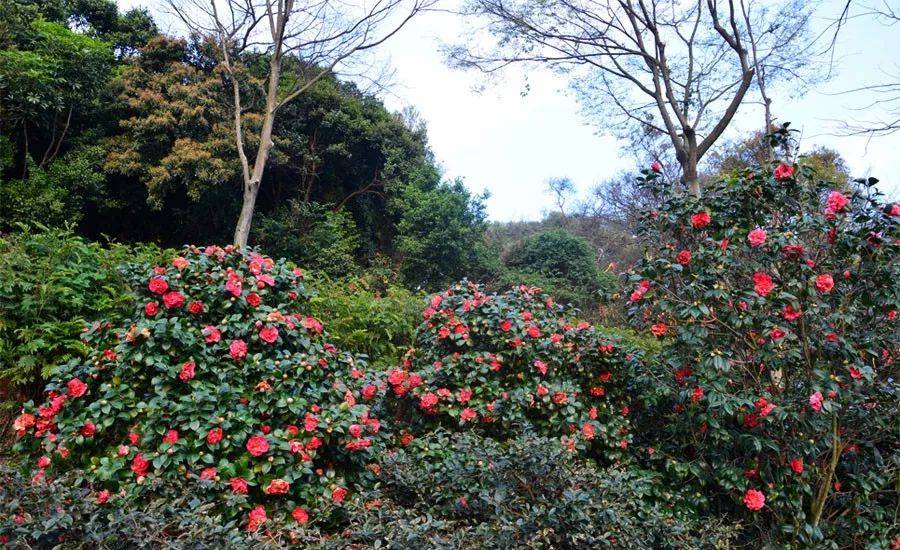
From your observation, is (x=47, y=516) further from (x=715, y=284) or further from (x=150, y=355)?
(x=715, y=284)

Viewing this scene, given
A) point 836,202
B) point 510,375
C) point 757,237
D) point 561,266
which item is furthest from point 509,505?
point 561,266

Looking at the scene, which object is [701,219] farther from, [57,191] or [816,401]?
[57,191]

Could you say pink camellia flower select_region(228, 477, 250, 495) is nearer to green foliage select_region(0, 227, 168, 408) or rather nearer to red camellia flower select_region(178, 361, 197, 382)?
red camellia flower select_region(178, 361, 197, 382)

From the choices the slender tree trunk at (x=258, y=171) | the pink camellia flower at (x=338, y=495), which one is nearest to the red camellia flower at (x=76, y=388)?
the pink camellia flower at (x=338, y=495)

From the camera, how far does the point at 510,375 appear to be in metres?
3.22

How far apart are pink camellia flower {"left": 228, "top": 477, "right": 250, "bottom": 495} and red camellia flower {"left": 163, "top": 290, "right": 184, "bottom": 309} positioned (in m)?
0.90

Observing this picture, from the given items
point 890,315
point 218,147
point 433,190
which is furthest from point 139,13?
point 890,315

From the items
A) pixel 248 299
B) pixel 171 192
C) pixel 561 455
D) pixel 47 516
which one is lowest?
pixel 47 516

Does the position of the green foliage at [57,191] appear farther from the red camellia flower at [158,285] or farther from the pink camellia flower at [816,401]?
the pink camellia flower at [816,401]

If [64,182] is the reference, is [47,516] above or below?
below

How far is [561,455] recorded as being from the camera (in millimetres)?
2348

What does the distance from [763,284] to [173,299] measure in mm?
A: 2825

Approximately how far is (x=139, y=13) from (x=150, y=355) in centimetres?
1186

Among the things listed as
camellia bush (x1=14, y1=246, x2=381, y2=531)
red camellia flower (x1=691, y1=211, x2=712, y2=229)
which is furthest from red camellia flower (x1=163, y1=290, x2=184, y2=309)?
red camellia flower (x1=691, y1=211, x2=712, y2=229)
